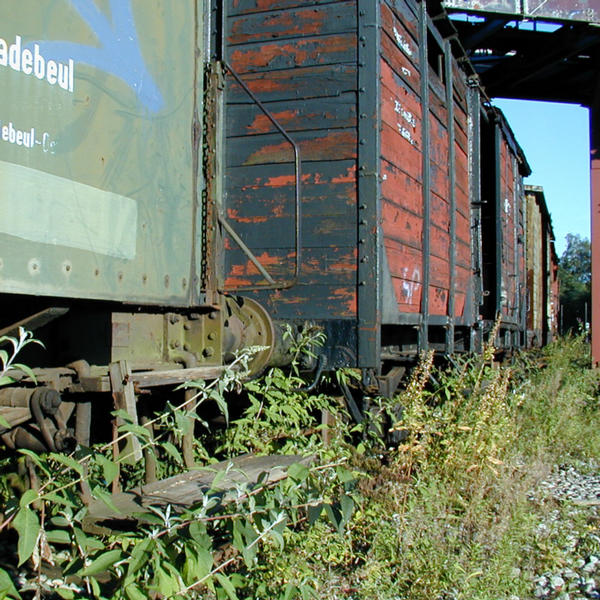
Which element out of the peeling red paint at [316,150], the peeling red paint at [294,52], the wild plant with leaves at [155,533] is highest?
the peeling red paint at [294,52]

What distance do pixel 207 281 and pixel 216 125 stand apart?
87 centimetres

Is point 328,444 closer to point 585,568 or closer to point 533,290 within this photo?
point 585,568

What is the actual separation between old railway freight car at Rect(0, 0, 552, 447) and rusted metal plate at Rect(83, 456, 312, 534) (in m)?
0.36

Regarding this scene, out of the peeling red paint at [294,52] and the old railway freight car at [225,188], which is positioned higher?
the peeling red paint at [294,52]

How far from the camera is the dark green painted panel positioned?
8.46ft

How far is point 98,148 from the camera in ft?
9.96

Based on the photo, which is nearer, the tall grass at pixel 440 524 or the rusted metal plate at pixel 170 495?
the rusted metal plate at pixel 170 495

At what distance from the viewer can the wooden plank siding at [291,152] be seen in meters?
5.38

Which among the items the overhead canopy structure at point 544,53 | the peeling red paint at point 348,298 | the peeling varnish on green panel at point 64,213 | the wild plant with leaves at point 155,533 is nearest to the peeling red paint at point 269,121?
the peeling red paint at point 348,298

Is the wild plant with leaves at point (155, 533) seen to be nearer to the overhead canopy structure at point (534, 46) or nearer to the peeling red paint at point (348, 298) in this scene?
the peeling red paint at point (348, 298)

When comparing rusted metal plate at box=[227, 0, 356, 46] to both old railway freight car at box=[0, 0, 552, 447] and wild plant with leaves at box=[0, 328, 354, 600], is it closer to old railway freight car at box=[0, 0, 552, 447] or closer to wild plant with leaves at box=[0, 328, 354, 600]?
old railway freight car at box=[0, 0, 552, 447]

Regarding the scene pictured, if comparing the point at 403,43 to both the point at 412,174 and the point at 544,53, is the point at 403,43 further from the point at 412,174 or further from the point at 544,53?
the point at 544,53

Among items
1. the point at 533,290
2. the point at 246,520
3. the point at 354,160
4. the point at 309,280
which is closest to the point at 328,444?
the point at 309,280

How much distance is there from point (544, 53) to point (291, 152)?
36.5 ft
